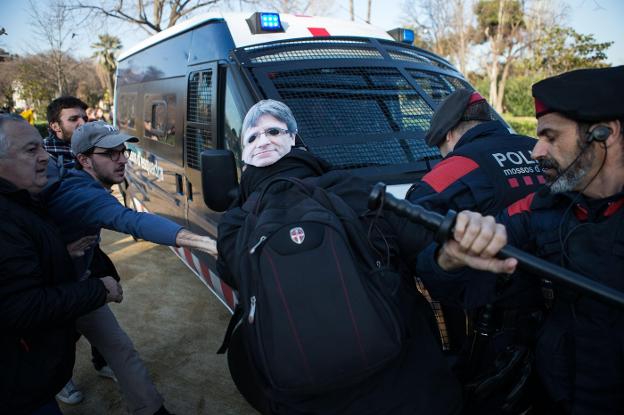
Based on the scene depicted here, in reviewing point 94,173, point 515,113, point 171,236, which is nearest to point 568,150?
point 171,236

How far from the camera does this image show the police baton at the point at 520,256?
0.96 meters

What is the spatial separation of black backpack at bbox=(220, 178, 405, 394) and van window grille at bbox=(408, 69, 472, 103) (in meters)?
2.37

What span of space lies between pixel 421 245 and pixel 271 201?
54 centimetres

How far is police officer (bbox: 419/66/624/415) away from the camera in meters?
1.22

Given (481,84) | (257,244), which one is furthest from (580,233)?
(481,84)

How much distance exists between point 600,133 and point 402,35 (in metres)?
2.85

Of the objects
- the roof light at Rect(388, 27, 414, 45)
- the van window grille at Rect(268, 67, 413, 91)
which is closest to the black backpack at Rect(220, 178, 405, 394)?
the van window grille at Rect(268, 67, 413, 91)

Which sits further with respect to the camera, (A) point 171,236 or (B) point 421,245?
(A) point 171,236

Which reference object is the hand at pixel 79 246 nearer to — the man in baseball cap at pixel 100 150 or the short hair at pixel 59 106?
the man in baseball cap at pixel 100 150

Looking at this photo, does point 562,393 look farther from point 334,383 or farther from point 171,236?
point 171,236

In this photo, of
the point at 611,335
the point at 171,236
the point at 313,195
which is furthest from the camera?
the point at 171,236

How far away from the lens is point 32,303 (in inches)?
Result: 63.6

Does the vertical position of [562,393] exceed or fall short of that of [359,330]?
it falls short

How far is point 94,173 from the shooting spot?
2.53 metres
